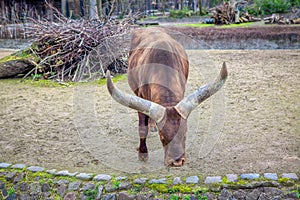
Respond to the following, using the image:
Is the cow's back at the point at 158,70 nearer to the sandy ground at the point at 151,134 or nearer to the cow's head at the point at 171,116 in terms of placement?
the cow's head at the point at 171,116

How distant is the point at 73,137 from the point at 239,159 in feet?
7.71

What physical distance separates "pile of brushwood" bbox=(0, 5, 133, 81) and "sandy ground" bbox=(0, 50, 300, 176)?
2.11ft

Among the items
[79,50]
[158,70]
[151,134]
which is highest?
[158,70]

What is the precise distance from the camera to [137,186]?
4043 millimetres

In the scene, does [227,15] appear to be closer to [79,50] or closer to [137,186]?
[79,50]

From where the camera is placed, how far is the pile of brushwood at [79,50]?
8.88m

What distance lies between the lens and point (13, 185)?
444 centimetres

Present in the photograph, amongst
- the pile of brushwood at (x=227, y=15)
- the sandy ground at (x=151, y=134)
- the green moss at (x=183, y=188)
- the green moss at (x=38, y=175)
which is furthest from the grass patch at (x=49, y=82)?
the pile of brushwood at (x=227, y=15)

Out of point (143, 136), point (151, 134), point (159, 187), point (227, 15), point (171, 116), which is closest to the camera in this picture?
point (171, 116)

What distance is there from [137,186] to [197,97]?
43.2 inches

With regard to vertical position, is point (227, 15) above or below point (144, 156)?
above

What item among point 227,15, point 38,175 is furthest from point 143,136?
point 227,15

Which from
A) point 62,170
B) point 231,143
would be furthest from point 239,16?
point 62,170

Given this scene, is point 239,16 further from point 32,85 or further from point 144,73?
point 144,73
